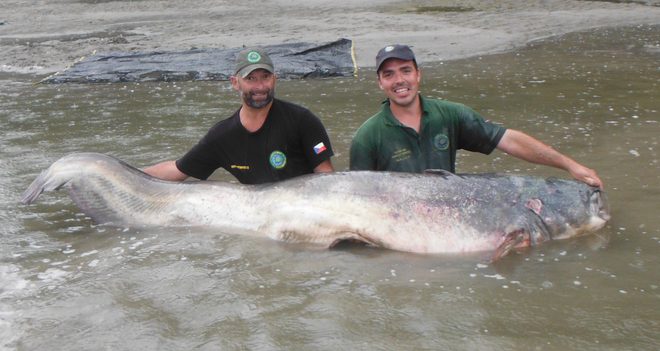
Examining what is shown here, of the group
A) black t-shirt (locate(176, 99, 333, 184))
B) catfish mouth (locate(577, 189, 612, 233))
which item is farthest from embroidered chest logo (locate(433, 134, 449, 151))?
catfish mouth (locate(577, 189, 612, 233))

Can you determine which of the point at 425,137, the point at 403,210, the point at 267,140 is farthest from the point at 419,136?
the point at 267,140

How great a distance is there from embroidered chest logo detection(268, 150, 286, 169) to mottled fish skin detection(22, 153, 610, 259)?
406 mm

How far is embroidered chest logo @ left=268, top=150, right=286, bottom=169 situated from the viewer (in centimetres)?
509

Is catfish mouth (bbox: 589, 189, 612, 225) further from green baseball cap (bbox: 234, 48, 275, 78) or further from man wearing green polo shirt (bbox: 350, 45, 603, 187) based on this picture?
green baseball cap (bbox: 234, 48, 275, 78)

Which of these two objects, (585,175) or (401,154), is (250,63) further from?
(585,175)

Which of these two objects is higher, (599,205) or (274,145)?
(274,145)

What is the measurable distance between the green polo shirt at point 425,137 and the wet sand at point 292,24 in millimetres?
7208

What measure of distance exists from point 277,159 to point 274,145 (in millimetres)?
102

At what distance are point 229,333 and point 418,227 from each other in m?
1.41

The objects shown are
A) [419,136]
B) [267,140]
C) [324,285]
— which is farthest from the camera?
[267,140]

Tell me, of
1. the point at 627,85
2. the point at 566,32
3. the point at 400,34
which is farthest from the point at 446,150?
the point at 566,32

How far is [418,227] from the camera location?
4.37 meters

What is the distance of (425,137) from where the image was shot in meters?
4.80

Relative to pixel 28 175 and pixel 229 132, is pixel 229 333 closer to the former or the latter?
pixel 229 132
